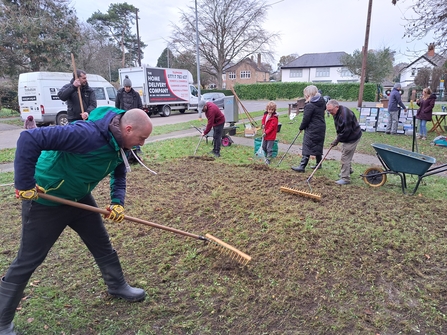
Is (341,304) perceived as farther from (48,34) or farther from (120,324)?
(48,34)

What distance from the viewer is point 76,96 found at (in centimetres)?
629

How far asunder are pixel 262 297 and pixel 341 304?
687 millimetres

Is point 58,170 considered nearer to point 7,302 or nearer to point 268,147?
point 7,302

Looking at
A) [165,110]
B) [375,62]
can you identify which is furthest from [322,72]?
[165,110]

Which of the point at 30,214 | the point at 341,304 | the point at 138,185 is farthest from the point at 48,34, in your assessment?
the point at 341,304

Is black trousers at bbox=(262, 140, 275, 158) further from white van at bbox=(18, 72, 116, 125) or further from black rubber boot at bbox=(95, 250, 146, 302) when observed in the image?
white van at bbox=(18, 72, 116, 125)

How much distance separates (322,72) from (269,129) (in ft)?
189

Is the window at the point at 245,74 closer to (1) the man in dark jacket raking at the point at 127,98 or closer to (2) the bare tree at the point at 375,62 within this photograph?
(2) the bare tree at the point at 375,62

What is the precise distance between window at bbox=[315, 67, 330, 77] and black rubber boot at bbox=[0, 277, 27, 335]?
2512 inches

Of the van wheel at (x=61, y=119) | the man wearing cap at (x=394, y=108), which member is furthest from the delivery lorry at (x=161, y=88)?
the man wearing cap at (x=394, y=108)

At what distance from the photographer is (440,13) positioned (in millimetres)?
9375

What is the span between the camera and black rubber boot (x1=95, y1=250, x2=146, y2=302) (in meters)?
2.68

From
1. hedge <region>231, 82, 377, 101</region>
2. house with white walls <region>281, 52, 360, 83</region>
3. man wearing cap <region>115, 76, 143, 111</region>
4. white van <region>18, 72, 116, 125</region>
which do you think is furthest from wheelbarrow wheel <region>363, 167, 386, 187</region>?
house with white walls <region>281, 52, 360, 83</region>

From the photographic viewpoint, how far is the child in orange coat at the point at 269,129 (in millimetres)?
7590
